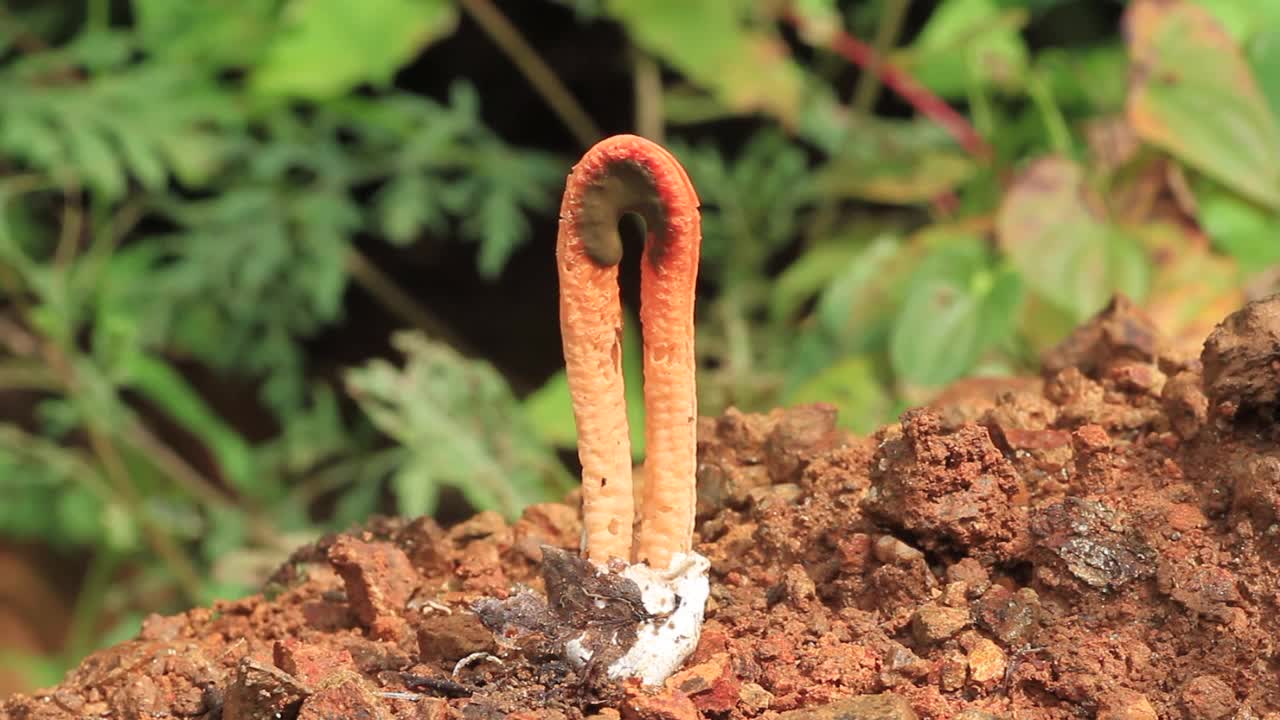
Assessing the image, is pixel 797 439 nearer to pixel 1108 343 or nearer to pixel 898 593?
pixel 898 593

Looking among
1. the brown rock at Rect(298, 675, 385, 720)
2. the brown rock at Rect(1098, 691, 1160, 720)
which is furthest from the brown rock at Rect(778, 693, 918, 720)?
the brown rock at Rect(298, 675, 385, 720)

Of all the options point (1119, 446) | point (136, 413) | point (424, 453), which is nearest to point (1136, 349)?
point (1119, 446)

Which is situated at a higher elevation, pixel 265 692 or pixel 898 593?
pixel 898 593

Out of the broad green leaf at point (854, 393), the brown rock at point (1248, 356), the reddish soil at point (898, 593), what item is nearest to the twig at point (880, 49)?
the broad green leaf at point (854, 393)

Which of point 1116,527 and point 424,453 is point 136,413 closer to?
point 424,453

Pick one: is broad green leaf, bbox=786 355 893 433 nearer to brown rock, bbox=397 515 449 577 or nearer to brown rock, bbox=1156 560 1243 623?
brown rock, bbox=397 515 449 577

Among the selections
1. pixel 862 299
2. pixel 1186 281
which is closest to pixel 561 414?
pixel 862 299

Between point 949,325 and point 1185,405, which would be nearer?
point 1185,405
